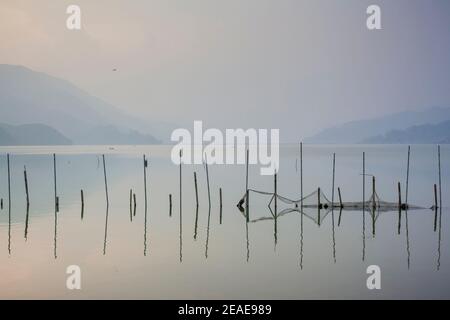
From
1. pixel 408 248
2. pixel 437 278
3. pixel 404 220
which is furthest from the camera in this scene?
pixel 404 220

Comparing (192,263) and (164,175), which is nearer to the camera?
(192,263)

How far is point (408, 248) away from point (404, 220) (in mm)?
6620

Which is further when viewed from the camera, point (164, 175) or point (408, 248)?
point (164, 175)

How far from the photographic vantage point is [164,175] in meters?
67.1

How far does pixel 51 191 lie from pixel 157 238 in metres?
25.2

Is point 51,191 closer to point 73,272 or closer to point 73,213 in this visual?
point 73,213

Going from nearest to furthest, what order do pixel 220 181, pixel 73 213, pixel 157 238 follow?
pixel 157 238 → pixel 73 213 → pixel 220 181

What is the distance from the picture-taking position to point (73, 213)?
33531 mm
